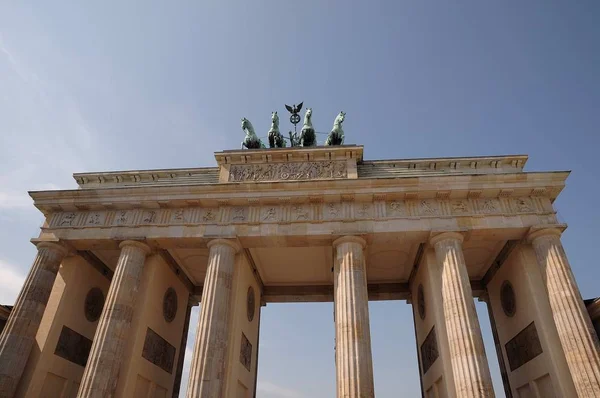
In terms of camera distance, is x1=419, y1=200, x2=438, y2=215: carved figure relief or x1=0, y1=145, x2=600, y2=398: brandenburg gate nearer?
x1=0, y1=145, x2=600, y2=398: brandenburg gate

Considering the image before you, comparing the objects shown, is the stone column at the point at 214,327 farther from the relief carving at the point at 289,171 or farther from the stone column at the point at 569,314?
the stone column at the point at 569,314

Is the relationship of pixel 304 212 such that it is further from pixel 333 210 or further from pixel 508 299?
pixel 508 299

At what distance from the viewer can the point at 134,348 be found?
16312mm

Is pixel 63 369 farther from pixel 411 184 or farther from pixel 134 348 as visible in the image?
pixel 411 184

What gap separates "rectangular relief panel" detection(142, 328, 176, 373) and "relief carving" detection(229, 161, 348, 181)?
27.6ft

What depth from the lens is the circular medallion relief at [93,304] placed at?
19266 mm

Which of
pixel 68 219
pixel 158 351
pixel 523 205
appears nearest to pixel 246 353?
pixel 158 351

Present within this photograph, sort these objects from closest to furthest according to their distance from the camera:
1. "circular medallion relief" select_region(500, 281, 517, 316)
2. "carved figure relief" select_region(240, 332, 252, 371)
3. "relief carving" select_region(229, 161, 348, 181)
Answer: "circular medallion relief" select_region(500, 281, 517, 316)
"carved figure relief" select_region(240, 332, 252, 371)
"relief carving" select_region(229, 161, 348, 181)

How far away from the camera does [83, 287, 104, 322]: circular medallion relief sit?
19.3 m

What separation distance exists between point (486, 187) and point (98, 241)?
699 inches

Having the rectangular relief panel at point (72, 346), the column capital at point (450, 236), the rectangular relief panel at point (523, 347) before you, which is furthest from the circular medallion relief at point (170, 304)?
the rectangular relief panel at point (523, 347)

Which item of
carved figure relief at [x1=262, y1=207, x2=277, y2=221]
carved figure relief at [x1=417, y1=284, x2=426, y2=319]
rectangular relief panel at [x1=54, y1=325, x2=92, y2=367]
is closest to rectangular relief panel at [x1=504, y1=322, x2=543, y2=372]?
carved figure relief at [x1=417, y1=284, x2=426, y2=319]

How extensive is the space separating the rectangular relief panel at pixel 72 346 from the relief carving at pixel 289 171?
10.4m

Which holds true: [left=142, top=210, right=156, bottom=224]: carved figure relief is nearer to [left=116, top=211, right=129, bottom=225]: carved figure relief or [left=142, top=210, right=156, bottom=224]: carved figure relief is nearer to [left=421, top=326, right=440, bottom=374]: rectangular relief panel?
[left=116, top=211, right=129, bottom=225]: carved figure relief
